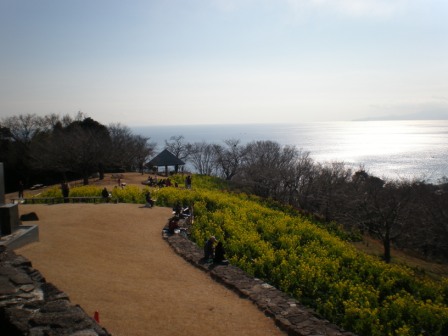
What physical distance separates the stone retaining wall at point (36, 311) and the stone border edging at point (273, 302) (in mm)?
3941

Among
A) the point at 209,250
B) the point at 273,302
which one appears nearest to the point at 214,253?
the point at 209,250

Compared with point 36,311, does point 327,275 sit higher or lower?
lower

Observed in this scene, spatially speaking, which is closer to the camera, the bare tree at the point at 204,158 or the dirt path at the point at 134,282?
the dirt path at the point at 134,282

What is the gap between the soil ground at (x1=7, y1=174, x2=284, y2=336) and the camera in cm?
745

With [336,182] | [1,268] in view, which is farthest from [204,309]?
[336,182]

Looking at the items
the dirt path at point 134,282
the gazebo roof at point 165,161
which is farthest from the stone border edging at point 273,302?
the gazebo roof at point 165,161

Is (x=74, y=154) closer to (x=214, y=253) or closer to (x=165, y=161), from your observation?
(x=165, y=161)

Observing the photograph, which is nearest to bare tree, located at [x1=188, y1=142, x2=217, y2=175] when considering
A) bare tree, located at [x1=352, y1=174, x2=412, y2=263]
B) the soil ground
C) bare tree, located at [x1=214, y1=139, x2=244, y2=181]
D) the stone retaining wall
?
bare tree, located at [x1=214, y1=139, x2=244, y2=181]

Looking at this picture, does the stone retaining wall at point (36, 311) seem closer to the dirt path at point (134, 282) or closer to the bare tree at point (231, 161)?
the dirt path at point (134, 282)

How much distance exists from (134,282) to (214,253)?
277 centimetres

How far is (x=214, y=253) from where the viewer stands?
37.8 feet

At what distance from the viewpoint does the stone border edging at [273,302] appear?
7348mm

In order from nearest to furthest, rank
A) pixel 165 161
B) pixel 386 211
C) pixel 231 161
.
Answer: pixel 386 211 < pixel 165 161 < pixel 231 161

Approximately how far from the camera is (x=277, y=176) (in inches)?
1415
